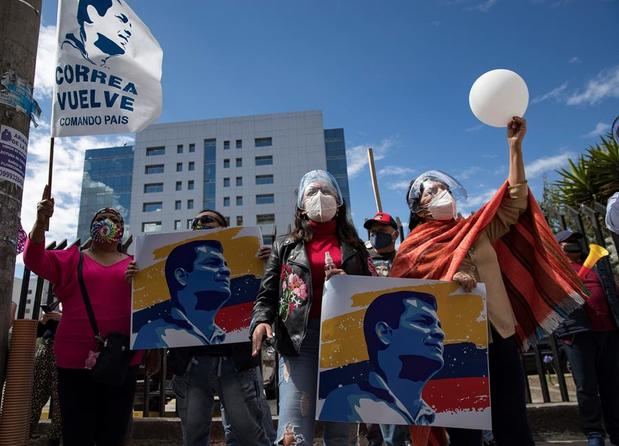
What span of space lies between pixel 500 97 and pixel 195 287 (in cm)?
226

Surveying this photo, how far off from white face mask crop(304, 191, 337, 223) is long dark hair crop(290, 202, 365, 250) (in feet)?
0.29

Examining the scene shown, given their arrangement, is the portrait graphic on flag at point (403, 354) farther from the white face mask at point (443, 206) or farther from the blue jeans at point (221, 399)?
the blue jeans at point (221, 399)

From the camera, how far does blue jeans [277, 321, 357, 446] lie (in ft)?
7.39

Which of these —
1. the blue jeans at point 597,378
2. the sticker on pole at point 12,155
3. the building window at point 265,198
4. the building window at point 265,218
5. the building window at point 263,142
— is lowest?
the blue jeans at point 597,378

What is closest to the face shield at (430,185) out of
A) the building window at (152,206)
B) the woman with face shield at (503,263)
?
the woman with face shield at (503,263)

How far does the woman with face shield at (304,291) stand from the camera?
7.61 ft

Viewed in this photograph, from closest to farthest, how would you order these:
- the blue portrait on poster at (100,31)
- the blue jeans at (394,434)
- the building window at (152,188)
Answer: the blue portrait on poster at (100,31)
the blue jeans at (394,434)
the building window at (152,188)

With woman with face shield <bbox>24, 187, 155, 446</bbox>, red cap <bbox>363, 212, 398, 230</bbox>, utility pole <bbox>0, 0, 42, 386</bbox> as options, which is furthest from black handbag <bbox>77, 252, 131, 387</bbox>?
red cap <bbox>363, 212, 398, 230</bbox>

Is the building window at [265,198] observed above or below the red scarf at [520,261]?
above

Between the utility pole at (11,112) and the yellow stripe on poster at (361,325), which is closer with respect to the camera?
the yellow stripe on poster at (361,325)

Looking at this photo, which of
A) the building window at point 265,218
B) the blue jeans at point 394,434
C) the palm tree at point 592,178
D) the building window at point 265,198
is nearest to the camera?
the blue jeans at point 394,434

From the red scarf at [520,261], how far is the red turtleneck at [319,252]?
402 mm

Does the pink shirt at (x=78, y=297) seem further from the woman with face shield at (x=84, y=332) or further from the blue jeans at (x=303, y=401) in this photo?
the blue jeans at (x=303, y=401)

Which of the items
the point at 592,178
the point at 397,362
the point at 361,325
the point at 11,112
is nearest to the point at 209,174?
the point at 592,178
